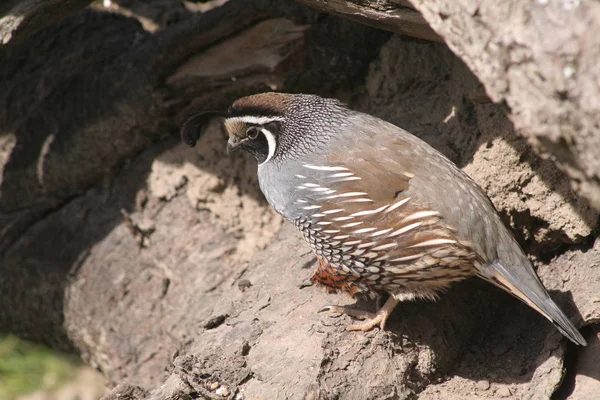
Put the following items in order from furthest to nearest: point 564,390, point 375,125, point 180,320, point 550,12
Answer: point 180,320 < point 375,125 < point 564,390 < point 550,12

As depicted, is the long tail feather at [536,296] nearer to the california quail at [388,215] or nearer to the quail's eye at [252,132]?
the california quail at [388,215]

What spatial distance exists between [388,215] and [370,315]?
0.62 metres

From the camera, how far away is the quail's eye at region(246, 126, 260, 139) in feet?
13.2

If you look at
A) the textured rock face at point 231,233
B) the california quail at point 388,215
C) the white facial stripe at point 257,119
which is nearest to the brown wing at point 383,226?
the california quail at point 388,215

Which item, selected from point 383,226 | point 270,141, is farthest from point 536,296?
point 270,141

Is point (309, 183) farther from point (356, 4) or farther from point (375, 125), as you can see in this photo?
point (356, 4)

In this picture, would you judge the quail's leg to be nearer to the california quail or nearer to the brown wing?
the california quail

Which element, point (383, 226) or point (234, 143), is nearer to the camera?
point (383, 226)

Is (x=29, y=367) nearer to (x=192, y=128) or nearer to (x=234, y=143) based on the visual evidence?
(x=192, y=128)

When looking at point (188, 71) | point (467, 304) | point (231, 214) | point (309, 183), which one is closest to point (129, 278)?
point (231, 214)

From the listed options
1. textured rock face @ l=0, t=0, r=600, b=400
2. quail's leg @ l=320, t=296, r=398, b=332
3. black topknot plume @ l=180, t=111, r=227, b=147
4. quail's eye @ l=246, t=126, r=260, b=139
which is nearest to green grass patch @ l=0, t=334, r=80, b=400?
textured rock face @ l=0, t=0, r=600, b=400

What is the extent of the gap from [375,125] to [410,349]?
3.97ft

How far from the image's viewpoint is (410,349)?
12.2 ft

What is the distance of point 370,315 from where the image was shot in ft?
12.3
